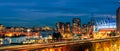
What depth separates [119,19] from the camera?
103125 mm

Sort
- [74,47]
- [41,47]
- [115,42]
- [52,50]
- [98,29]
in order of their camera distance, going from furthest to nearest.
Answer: [98,29] < [115,42] < [74,47] < [52,50] < [41,47]

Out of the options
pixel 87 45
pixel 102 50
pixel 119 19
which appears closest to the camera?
pixel 87 45

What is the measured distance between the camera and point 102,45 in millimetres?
41281

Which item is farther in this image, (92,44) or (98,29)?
(98,29)

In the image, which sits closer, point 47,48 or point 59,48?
point 47,48

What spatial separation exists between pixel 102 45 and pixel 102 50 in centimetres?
91

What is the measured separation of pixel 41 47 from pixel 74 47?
6.51 m

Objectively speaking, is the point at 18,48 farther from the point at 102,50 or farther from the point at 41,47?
the point at 102,50

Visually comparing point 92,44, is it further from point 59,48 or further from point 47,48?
point 47,48

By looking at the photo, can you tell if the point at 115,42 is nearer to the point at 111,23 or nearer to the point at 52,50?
the point at 52,50

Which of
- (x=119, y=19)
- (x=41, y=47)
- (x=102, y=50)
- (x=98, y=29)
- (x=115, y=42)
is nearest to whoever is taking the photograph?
(x=41, y=47)

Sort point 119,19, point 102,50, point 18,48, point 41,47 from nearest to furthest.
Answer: point 18,48
point 41,47
point 102,50
point 119,19

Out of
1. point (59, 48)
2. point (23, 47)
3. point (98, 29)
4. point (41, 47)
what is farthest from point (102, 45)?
point (98, 29)

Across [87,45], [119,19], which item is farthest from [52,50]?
[119,19]
